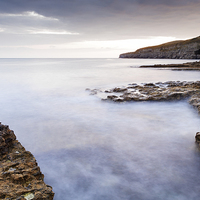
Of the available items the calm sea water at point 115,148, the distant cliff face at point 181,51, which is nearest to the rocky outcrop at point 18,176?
the calm sea water at point 115,148

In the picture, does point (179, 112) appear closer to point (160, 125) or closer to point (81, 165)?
point (160, 125)

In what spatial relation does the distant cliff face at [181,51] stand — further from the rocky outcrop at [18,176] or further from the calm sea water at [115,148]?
the rocky outcrop at [18,176]

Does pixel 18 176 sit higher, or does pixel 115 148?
pixel 18 176

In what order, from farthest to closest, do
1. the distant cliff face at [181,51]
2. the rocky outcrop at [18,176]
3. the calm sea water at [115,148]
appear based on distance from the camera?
the distant cliff face at [181,51] < the calm sea water at [115,148] < the rocky outcrop at [18,176]

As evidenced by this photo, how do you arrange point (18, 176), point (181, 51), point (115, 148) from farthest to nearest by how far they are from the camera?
point (181, 51) < point (115, 148) < point (18, 176)

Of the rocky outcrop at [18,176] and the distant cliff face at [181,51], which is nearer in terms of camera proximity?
the rocky outcrop at [18,176]

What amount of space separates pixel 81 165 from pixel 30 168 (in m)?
1.30

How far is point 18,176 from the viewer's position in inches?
92.5

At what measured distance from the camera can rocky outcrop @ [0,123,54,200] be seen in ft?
6.93

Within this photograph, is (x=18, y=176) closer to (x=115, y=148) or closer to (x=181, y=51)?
(x=115, y=148)

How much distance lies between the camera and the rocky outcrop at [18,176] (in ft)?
6.93

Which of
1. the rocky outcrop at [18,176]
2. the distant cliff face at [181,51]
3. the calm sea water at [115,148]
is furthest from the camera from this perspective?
the distant cliff face at [181,51]

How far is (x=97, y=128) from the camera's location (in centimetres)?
554

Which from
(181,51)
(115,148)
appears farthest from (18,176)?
(181,51)
